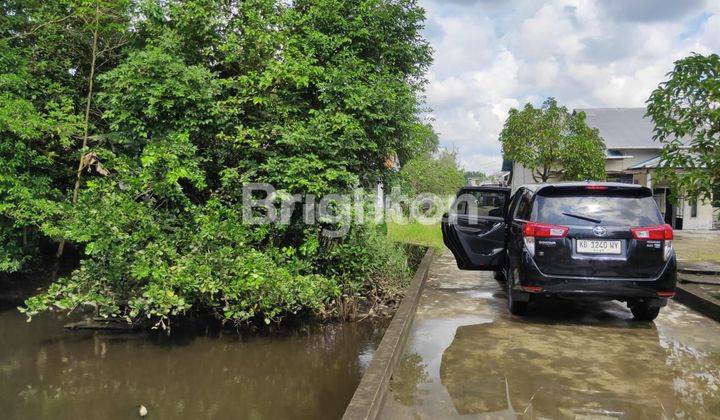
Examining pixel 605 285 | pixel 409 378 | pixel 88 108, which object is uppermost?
pixel 88 108

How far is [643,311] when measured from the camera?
6883mm

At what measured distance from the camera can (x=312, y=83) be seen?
28.5 feet

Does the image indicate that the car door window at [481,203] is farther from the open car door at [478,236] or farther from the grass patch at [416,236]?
the grass patch at [416,236]

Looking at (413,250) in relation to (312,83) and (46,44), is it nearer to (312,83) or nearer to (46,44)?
(312,83)

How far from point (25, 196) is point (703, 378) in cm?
966

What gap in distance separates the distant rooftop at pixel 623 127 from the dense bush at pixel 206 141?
2345 centimetres

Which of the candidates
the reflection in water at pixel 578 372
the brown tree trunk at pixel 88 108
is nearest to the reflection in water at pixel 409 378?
the reflection in water at pixel 578 372

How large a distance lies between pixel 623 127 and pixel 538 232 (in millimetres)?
28606

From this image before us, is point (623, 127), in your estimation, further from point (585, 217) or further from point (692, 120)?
point (585, 217)

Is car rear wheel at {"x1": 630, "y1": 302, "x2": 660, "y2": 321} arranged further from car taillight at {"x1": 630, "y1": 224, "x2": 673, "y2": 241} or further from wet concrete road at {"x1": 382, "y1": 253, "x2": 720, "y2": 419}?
car taillight at {"x1": 630, "y1": 224, "x2": 673, "y2": 241}

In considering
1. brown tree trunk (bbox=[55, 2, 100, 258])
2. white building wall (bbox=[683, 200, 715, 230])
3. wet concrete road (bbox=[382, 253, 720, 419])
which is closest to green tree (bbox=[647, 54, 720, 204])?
wet concrete road (bbox=[382, 253, 720, 419])

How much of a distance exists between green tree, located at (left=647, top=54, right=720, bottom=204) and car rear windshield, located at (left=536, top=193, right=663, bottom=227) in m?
2.14

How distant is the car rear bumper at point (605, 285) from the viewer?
20.0 ft

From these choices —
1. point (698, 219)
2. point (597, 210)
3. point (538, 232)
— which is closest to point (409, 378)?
point (538, 232)
